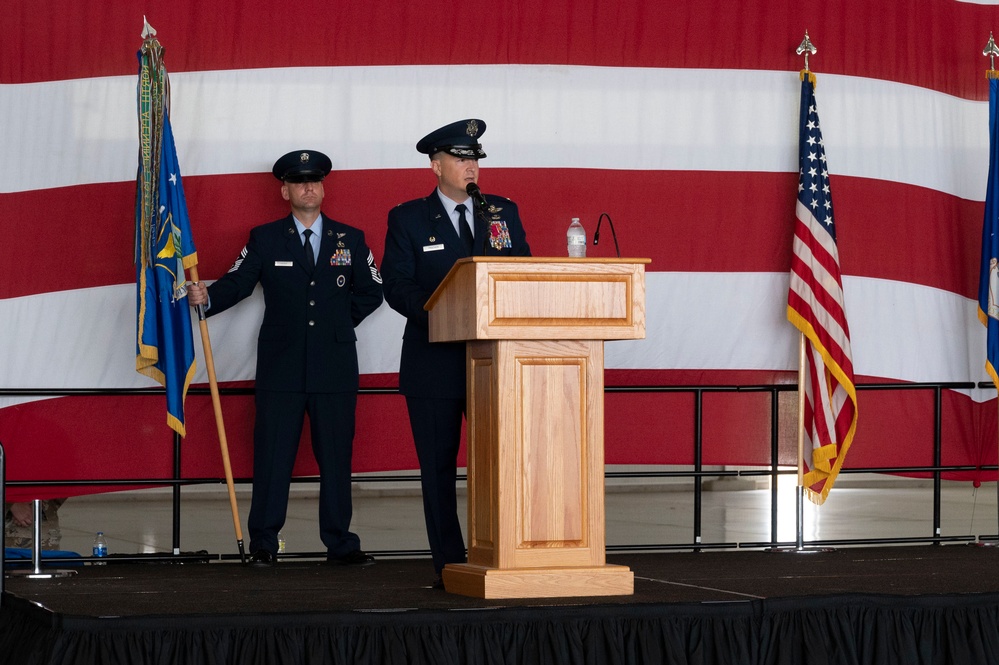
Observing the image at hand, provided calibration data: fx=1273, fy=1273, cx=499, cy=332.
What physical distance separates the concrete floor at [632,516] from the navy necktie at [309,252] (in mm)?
2421

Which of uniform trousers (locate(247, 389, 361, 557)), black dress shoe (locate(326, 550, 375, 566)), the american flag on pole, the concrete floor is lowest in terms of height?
the concrete floor

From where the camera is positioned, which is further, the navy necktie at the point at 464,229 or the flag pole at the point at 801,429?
the flag pole at the point at 801,429

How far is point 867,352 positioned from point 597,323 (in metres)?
2.35

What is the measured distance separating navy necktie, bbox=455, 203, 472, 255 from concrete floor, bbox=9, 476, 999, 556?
10.1 ft

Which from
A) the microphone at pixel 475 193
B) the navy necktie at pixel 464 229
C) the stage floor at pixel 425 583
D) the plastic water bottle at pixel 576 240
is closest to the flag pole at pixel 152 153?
the stage floor at pixel 425 583

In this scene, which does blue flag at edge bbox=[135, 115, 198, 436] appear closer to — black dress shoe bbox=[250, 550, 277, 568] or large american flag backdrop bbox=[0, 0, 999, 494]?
large american flag backdrop bbox=[0, 0, 999, 494]

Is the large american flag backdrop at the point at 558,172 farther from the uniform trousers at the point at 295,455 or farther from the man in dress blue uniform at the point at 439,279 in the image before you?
the man in dress blue uniform at the point at 439,279

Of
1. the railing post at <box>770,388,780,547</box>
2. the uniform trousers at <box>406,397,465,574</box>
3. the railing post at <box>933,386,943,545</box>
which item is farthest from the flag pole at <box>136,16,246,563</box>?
the railing post at <box>933,386,943,545</box>

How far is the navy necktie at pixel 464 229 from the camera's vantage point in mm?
3535

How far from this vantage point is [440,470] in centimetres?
347

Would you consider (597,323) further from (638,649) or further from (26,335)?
(26,335)

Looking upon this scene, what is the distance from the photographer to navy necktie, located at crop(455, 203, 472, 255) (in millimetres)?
3535

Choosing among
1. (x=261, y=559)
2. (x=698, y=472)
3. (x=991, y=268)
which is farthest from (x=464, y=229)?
(x=991, y=268)

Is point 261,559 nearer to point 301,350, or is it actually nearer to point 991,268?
point 301,350
